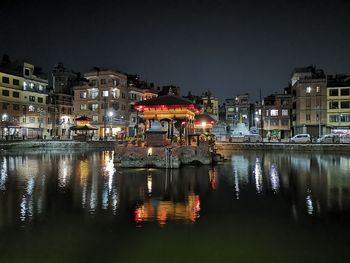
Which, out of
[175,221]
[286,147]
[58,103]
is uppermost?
[58,103]

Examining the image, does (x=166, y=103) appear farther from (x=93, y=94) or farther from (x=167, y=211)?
(x=93, y=94)

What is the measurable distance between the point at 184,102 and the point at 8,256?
2378 centimetres

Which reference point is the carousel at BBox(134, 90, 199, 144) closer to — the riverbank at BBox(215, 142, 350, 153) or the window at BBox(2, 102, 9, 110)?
the riverbank at BBox(215, 142, 350, 153)

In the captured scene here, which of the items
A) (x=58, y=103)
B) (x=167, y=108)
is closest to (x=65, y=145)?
(x=58, y=103)

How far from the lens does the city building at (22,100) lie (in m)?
71.0

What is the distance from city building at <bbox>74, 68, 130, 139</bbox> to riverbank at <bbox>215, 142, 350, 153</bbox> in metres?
31.3

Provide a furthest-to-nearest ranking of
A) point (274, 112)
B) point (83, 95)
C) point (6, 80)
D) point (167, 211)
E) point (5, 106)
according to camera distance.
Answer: point (274, 112) < point (83, 95) < point (6, 80) < point (5, 106) < point (167, 211)

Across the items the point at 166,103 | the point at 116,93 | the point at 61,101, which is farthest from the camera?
the point at 61,101

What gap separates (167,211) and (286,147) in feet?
147

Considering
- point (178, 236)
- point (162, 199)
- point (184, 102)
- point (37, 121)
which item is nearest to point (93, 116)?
point (37, 121)

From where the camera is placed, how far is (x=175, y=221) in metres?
11.6

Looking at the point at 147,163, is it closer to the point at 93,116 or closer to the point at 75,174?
the point at 75,174

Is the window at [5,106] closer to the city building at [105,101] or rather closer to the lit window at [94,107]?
the city building at [105,101]

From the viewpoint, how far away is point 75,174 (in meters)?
25.1
